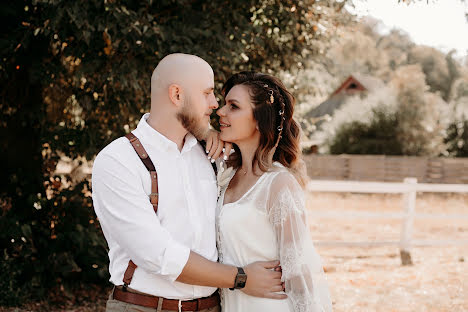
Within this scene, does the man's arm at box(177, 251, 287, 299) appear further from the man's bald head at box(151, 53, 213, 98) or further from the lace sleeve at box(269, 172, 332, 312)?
the man's bald head at box(151, 53, 213, 98)

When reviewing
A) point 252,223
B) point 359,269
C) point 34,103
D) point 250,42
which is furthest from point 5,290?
A: point 359,269

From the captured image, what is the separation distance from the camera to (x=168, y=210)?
8.04ft

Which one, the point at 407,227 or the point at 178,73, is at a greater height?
the point at 178,73

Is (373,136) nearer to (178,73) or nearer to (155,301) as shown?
(178,73)

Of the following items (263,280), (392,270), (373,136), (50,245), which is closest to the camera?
(263,280)

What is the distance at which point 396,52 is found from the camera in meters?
73.0

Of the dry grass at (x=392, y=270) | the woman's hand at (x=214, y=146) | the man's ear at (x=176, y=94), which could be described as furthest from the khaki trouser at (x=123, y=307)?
the dry grass at (x=392, y=270)

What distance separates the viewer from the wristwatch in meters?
2.54

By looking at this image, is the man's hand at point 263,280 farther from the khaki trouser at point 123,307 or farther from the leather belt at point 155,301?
the khaki trouser at point 123,307

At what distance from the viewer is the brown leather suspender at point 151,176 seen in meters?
2.41

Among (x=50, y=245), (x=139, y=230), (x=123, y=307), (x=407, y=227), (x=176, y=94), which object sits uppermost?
(x=176, y=94)

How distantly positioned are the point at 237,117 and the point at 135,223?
38.8 inches

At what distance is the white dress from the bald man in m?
0.07

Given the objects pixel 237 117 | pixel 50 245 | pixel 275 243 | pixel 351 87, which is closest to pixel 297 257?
pixel 275 243
